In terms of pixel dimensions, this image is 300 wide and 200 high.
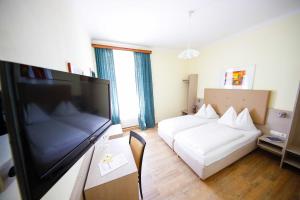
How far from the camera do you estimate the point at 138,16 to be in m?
1.97

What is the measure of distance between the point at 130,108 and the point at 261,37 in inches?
151

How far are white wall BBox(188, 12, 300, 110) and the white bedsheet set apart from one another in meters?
1.01

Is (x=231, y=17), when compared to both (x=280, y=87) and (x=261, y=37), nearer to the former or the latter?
(x=261, y=37)

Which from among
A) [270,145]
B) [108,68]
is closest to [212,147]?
[270,145]

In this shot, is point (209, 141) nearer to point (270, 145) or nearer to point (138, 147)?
point (138, 147)

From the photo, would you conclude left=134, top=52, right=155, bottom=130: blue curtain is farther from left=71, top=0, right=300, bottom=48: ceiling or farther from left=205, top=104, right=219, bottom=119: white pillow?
left=205, top=104, right=219, bottom=119: white pillow

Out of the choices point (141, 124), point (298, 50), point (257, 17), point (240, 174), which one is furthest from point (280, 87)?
point (141, 124)

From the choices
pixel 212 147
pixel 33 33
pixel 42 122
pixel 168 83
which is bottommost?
pixel 212 147

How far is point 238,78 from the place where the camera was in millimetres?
2736

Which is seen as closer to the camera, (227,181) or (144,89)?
(227,181)

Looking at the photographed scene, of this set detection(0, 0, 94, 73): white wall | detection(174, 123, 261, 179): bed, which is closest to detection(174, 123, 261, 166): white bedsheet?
detection(174, 123, 261, 179): bed

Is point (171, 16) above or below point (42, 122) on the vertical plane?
above

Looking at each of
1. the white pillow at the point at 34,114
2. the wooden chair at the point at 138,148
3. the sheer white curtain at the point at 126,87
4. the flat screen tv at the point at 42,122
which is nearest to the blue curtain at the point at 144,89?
the sheer white curtain at the point at 126,87

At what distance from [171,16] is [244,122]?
281cm
